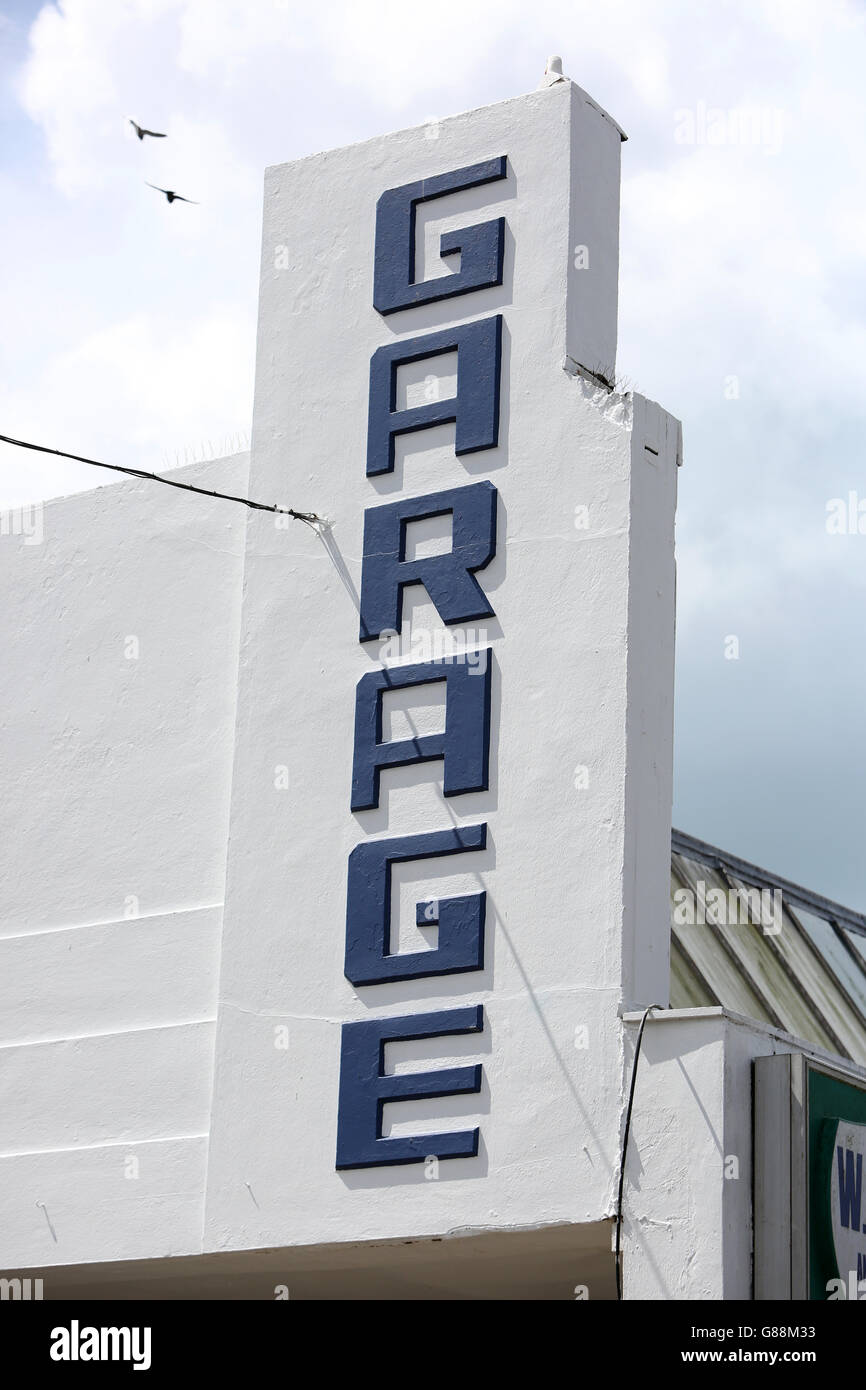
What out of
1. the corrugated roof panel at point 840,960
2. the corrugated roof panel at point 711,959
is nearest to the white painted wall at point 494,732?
the corrugated roof panel at point 711,959

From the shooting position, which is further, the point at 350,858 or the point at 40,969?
the point at 40,969

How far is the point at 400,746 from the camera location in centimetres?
1418

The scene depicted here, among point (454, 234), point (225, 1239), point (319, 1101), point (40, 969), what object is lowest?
point (225, 1239)

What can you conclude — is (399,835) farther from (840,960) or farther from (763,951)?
(840,960)

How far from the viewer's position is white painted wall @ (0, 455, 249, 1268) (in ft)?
49.0

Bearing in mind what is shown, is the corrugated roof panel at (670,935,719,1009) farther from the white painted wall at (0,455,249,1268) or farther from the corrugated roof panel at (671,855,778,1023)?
the white painted wall at (0,455,249,1268)

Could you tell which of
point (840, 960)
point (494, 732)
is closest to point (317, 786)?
point (494, 732)

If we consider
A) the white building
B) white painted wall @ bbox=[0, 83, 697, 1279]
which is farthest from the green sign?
white painted wall @ bbox=[0, 83, 697, 1279]

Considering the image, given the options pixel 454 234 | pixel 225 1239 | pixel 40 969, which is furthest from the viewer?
pixel 40 969

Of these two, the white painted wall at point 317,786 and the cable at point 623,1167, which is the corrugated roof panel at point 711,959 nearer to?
the white painted wall at point 317,786

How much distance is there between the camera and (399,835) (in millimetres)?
14062
